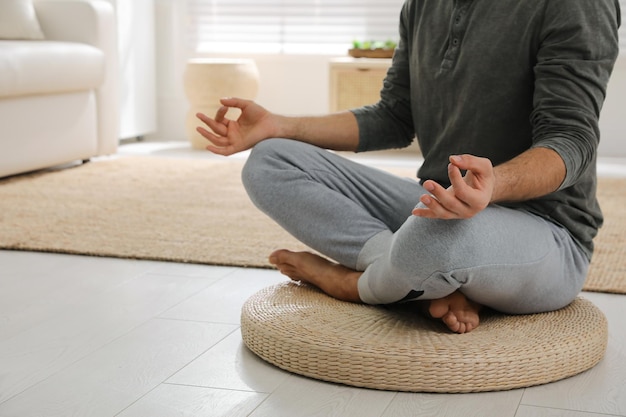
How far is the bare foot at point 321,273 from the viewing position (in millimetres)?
1611

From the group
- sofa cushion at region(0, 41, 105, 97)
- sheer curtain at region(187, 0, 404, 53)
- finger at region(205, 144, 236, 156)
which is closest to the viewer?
finger at region(205, 144, 236, 156)

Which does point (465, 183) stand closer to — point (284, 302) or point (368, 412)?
point (368, 412)

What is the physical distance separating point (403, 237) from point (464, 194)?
0.20m

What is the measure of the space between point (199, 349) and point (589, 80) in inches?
29.6

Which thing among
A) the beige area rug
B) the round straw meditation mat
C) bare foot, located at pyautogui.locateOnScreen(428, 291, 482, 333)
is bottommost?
the beige area rug

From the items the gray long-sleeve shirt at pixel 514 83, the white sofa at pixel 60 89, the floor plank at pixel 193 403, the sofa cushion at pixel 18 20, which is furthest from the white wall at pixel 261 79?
the floor plank at pixel 193 403

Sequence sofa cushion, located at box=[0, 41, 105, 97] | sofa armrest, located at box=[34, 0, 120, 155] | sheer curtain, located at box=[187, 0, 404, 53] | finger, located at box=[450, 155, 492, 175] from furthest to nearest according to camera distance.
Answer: sheer curtain, located at box=[187, 0, 404, 53] < sofa armrest, located at box=[34, 0, 120, 155] < sofa cushion, located at box=[0, 41, 105, 97] < finger, located at box=[450, 155, 492, 175]

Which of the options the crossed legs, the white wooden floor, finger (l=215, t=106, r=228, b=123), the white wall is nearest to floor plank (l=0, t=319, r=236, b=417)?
the white wooden floor

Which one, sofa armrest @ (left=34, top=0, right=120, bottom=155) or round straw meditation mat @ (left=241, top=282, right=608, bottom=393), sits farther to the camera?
sofa armrest @ (left=34, top=0, right=120, bottom=155)

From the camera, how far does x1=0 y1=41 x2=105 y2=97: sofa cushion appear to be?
3.21 m

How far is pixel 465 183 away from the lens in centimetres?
119

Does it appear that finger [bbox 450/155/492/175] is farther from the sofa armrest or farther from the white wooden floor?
the sofa armrest

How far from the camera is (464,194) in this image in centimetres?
119

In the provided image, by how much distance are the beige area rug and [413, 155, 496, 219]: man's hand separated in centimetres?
85
